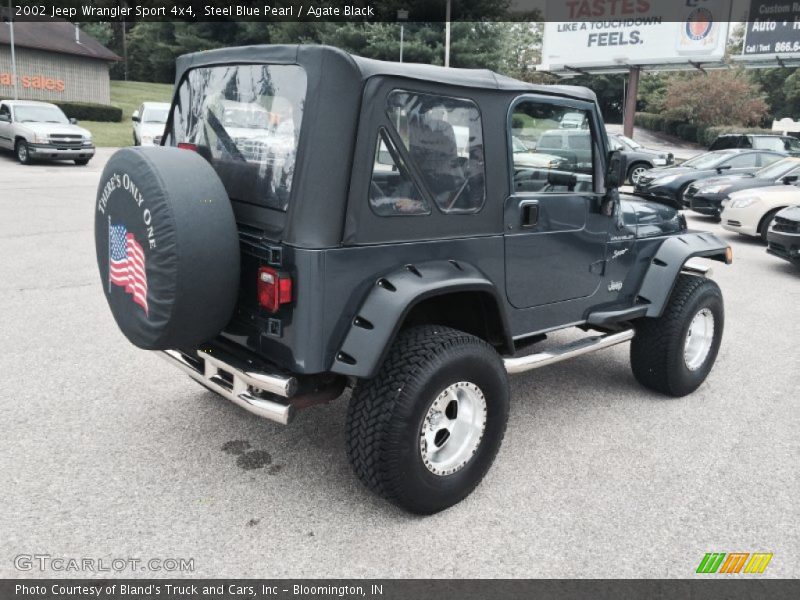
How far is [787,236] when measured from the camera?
8.76 m

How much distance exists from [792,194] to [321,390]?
1057 centimetres

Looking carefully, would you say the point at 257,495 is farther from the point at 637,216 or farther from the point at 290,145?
the point at 637,216

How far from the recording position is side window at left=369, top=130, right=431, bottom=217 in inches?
119

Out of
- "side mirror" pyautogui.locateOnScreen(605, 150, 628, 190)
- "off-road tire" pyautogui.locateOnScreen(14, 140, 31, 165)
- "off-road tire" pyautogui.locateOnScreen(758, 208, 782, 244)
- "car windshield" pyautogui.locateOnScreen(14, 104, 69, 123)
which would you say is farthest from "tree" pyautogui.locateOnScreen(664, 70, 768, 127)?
"side mirror" pyautogui.locateOnScreen(605, 150, 628, 190)

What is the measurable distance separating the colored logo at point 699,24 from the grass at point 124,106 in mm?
25193

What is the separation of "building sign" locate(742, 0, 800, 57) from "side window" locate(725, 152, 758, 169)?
22351mm

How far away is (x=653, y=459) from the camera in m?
3.84

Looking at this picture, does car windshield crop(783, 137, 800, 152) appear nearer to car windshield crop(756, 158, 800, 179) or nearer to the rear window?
car windshield crop(756, 158, 800, 179)

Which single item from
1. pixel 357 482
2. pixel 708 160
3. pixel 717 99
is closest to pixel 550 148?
pixel 357 482

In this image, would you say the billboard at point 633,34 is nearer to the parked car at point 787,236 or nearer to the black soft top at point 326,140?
the parked car at point 787,236

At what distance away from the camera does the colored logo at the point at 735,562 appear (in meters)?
2.89

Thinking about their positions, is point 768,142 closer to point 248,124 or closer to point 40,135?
point 40,135
